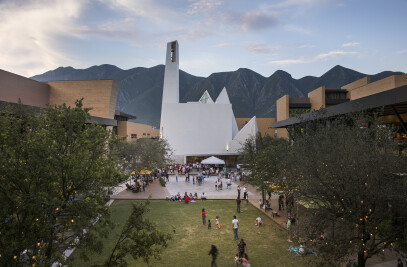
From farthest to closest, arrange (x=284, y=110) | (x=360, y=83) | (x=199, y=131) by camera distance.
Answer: (x=284, y=110) < (x=360, y=83) < (x=199, y=131)

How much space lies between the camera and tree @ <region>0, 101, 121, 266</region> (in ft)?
15.4

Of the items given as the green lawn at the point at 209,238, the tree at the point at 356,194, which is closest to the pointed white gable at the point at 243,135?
the green lawn at the point at 209,238

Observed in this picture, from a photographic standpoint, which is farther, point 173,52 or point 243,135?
point 173,52

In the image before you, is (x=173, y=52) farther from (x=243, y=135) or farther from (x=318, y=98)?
(x=318, y=98)

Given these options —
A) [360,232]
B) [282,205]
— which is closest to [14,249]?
[360,232]

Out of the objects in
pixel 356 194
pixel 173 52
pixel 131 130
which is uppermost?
pixel 173 52

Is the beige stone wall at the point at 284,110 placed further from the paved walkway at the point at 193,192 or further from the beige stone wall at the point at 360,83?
the paved walkway at the point at 193,192

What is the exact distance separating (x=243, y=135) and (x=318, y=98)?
15.4 metres

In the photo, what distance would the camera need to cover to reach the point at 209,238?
1244 cm

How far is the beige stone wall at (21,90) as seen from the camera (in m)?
23.1

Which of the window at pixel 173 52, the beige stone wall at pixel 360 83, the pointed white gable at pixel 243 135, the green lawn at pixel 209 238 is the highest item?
the window at pixel 173 52

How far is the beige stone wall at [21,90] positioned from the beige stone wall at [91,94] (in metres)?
1.64

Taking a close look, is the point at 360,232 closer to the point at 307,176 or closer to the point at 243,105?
the point at 307,176

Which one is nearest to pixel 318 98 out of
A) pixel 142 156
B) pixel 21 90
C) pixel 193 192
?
pixel 193 192
